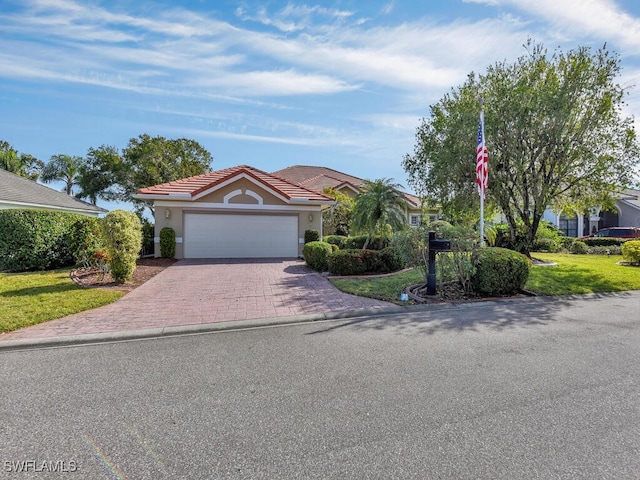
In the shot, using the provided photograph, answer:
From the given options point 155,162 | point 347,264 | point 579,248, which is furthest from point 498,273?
point 155,162

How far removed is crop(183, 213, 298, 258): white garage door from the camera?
14578 millimetres

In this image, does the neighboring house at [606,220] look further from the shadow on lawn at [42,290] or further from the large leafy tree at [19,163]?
the large leafy tree at [19,163]

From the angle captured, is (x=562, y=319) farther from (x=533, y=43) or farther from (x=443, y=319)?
(x=533, y=43)

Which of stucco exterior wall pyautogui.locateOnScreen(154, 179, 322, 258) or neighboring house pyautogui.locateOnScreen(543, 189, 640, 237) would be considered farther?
neighboring house pyautogui.locateOnScreen(543, 189, 640, 237)

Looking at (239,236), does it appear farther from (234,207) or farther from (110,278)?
(110,278)

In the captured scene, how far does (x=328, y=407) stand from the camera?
2938 mm

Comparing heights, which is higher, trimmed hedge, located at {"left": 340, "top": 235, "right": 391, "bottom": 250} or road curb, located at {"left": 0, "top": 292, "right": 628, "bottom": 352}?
trimmed hedge, located at {"left": 340, "top": 235, "right": 391, "bottom": 250}

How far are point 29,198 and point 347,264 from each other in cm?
1790

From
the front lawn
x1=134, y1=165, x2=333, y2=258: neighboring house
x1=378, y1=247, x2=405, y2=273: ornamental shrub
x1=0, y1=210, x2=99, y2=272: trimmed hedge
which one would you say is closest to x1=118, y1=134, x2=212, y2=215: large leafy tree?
x1=134, y1=165, x2=333, y2=258: neighboring house

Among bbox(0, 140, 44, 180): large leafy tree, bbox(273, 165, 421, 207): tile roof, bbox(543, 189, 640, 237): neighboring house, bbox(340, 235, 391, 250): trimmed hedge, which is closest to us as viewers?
bbox(340, 235, 391, 250): trimmed hedge

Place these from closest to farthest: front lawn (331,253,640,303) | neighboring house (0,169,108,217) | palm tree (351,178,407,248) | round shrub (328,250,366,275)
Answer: front lawn (331,253,640,303) < round shrub (328,250,366,275) < palm tree (351,178,407,248) < neighboring house (0,169,108,217)

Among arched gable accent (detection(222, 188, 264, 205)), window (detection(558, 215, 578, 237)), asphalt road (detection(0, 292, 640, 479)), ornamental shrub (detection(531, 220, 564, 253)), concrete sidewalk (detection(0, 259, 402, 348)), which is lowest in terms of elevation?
asphalt road (detection(0, 292, 640, 479))

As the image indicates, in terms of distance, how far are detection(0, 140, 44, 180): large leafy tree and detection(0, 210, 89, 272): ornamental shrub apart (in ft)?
72.5

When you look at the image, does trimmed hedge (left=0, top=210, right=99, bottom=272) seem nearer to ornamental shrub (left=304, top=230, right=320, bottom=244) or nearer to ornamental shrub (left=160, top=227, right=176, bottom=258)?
ornamental shrub (left=160, top=227, right=176, bottom=258)
